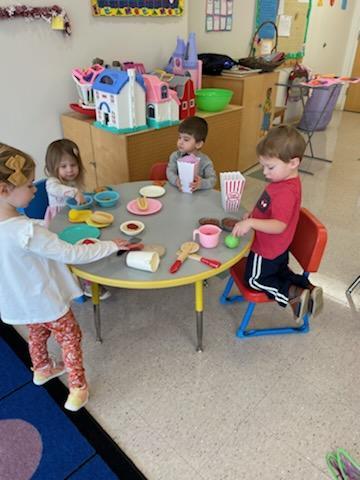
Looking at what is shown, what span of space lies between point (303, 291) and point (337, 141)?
12.8ft

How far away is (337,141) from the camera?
4.73 metres

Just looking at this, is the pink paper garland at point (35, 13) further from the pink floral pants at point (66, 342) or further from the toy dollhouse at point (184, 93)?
the pink floral pants at point (66, 342)

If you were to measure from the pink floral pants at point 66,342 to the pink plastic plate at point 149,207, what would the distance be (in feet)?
1.60

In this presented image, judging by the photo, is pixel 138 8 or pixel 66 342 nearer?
pixel 66 342

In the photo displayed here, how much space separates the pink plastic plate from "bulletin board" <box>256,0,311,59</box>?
3236 millimetres

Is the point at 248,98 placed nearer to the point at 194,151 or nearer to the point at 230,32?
the point at 230,32

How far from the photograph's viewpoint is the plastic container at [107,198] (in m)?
1.57

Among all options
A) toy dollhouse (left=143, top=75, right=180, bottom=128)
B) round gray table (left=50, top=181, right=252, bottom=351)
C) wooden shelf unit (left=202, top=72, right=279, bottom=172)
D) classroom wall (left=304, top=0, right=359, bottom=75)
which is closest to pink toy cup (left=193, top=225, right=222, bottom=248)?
round gray table (left=50, top=181, right=252, bottom=351)

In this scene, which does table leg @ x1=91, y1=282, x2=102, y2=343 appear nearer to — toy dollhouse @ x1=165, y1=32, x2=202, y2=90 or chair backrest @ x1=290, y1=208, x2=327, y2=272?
chair backrest @ x1=290, y1=208, x2=327, y2=272

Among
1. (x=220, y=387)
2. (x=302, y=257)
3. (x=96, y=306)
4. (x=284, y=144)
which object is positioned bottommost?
(x=220, y=387)

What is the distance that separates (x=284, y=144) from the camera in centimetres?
131

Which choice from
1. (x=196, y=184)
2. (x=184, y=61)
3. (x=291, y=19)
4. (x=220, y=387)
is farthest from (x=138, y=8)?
(x=291, y=19)

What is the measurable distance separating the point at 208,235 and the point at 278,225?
10.8 inches

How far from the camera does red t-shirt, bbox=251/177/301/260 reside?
1362 mm
